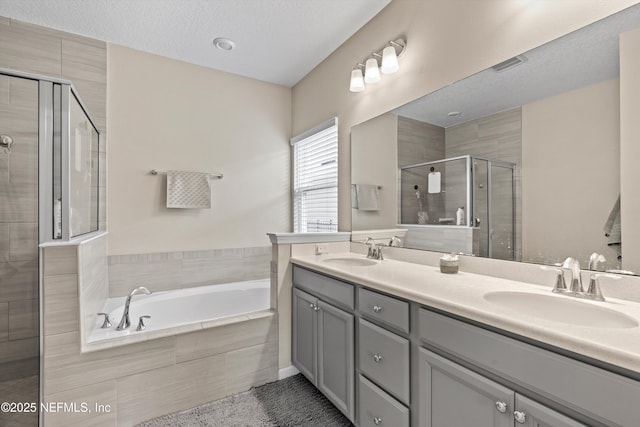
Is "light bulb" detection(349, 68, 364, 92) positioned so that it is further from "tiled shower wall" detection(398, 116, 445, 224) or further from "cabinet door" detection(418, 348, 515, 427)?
"cabinet door" detection(418, 348, 515, 427)

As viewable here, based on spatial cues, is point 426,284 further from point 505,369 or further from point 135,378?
point 135,378

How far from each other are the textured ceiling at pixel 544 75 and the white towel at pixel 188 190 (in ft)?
6.76

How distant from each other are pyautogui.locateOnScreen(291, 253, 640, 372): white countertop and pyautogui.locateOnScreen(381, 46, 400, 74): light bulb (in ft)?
4.13

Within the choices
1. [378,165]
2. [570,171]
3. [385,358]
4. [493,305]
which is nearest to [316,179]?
[378,165]

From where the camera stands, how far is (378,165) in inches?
86.0

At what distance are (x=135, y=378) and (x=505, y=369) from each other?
1.86 metres

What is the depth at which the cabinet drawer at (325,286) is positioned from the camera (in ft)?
5.13

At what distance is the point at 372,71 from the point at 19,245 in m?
2.74

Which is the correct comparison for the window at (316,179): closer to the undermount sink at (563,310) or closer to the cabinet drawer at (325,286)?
the cabinet drawer at (325,286)

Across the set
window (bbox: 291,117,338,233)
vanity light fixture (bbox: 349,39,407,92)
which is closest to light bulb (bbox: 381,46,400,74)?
vanity light fixture (bbox: 349,39,407,92)

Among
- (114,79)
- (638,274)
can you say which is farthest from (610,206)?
(114,79)

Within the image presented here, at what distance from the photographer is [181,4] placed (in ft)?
6.70

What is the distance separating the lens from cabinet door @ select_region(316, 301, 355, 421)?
154 cm

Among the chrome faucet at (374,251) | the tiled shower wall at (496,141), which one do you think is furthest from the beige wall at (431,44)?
the chrome faucet at (374,251)
